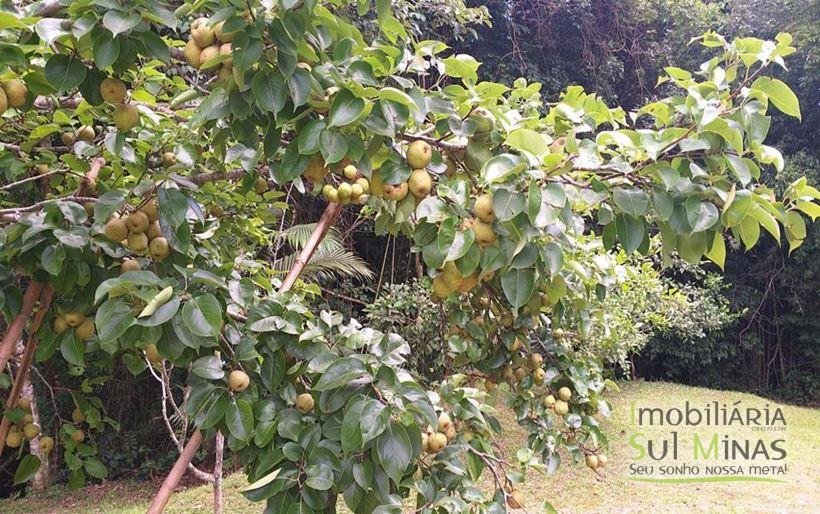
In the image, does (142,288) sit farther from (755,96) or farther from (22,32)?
(755,96)

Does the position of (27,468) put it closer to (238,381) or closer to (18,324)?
(18,324)

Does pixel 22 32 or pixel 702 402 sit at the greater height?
pixel 22 32

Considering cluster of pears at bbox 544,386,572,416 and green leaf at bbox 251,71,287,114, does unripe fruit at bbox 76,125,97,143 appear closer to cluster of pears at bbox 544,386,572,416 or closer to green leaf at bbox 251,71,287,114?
green leaf at bbox 251,71,287,114

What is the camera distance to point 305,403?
98cm

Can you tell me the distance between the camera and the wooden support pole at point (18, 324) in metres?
0.90

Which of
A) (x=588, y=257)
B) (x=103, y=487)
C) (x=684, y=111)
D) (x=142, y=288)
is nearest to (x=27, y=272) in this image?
(x=142, y=288)

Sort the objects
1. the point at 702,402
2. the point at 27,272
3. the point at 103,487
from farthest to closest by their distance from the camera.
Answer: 1. the point at 702,402
2. the point at 103,487
3. the point at 27,272

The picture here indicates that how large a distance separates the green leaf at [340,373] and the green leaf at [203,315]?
165 millimetres

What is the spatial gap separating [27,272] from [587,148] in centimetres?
90

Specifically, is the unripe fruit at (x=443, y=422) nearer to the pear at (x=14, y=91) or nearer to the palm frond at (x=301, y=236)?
the pear at (x=14, y=91)

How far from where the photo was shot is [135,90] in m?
1.11

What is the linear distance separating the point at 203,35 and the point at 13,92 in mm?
310

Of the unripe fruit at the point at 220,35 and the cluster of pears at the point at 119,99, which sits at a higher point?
the unripe fruit at the point at 220,35

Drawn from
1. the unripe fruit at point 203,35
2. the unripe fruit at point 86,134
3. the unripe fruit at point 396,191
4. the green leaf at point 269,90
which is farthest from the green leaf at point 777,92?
the unripe fruit at point 86,134
